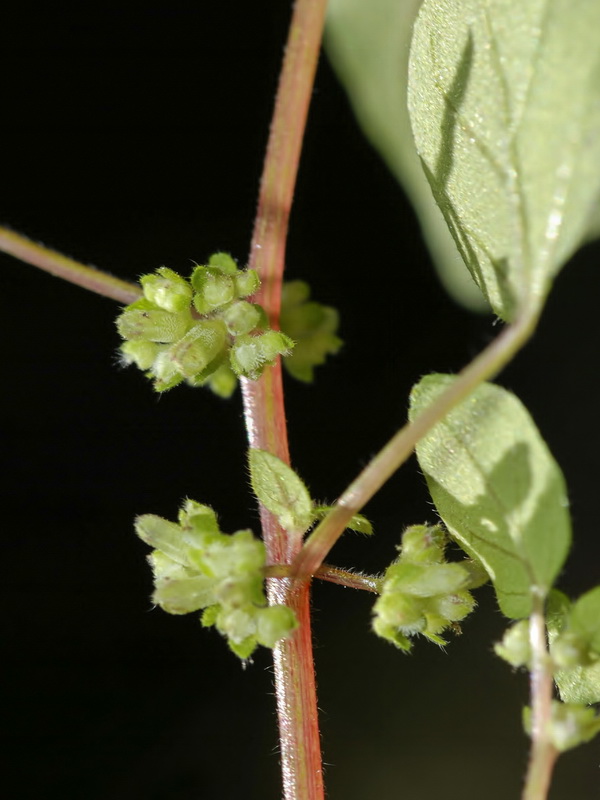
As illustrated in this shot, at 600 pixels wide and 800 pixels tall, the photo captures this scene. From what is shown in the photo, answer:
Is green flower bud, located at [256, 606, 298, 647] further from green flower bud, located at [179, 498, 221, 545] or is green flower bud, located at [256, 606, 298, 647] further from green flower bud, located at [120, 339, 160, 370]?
green flower bud, located at [120, 339, 160, 370]

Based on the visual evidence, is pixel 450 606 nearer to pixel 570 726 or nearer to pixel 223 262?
pixel 570 726

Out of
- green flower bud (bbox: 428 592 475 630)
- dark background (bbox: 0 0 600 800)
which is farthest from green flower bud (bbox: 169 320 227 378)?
dark background (bbox: 0 0 600 800)

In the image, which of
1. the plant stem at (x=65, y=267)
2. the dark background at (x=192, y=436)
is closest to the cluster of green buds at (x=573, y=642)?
the plant stem at (x=65, y=267)

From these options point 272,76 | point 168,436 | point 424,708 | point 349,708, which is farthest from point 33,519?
point 272,76

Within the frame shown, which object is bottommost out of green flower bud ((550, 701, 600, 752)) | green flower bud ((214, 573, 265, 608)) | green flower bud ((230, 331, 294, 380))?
green flower bud ((550, 701, 600, 752))

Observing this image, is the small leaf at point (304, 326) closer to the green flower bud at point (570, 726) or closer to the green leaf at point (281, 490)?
the green leaf at point (281, 490)

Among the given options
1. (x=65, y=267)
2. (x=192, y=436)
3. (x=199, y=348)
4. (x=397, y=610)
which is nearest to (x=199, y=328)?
(x=199, y=348)

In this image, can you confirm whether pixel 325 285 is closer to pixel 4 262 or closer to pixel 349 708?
pixel 4 262
